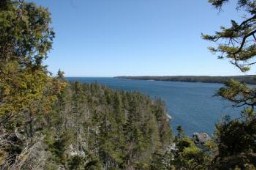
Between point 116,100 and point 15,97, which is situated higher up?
point 15,97

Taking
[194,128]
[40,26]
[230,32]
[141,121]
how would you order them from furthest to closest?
[141,121]
[194,128]
[40,26]
[230,32]

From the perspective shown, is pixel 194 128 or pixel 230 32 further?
pixel 194 128

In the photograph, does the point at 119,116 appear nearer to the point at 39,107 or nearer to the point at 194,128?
the point at 194,128

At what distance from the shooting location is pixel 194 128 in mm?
98500

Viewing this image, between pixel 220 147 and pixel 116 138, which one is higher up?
pixel 220 147

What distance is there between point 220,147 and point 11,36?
8.27 meters

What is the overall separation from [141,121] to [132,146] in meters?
29.6

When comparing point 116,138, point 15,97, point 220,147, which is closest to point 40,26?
point 15,97

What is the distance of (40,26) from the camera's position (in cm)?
1412

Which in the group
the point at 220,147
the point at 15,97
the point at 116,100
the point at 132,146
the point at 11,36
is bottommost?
the point at 132,146

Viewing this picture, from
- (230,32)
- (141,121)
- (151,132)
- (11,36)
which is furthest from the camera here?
(141,121)

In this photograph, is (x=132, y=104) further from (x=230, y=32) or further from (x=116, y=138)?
(x=230, y=32)

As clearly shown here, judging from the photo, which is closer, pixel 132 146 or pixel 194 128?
pixel 132 146

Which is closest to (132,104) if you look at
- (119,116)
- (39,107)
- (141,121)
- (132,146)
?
(141,121)
